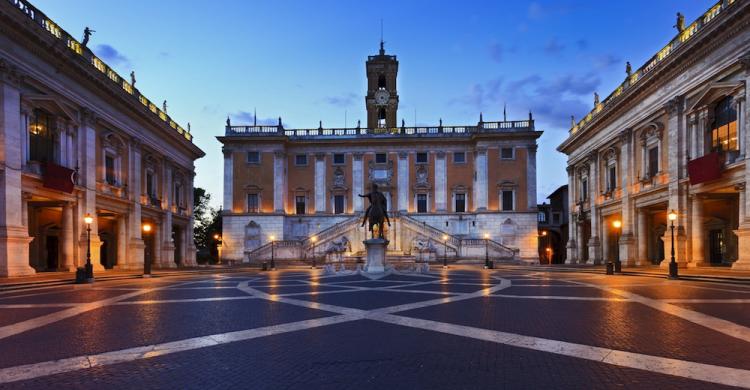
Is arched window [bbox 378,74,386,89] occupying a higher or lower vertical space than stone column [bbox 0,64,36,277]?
higher

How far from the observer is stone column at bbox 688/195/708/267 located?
28.3m

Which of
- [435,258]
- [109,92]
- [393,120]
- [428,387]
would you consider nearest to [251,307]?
[428,387]

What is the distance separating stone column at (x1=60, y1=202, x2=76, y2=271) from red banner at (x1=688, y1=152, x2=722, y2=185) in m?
36.5

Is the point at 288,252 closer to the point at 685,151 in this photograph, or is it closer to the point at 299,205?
the point at 299,205

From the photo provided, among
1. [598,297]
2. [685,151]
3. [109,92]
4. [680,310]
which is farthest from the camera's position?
[109,92]

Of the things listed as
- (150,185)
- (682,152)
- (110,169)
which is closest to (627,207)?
(682,152)

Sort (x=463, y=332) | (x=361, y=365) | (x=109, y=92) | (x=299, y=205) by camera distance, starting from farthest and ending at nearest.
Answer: (x=299, y=205) < (x=109, y=92) < (x=463, y=332) < (x=361, y=365)

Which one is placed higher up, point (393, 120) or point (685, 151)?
point (393, 120)

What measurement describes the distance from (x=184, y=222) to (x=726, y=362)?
50.3m

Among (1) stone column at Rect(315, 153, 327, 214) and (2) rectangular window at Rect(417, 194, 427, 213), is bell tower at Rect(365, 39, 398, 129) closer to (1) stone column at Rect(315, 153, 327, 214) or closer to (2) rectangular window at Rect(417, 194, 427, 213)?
(1) stone column at Rect(315, 153, 327, 214)

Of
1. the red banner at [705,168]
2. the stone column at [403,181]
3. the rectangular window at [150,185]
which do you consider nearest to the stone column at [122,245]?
the rectangular window at [150,185]

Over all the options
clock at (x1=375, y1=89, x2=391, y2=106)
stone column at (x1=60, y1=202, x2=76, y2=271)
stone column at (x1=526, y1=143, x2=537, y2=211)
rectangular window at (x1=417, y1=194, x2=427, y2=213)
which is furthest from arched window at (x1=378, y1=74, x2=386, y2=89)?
stone column at (x1=60, y1=202, x2=76, y2=271)

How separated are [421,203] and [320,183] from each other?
12710mm

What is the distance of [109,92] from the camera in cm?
3344
